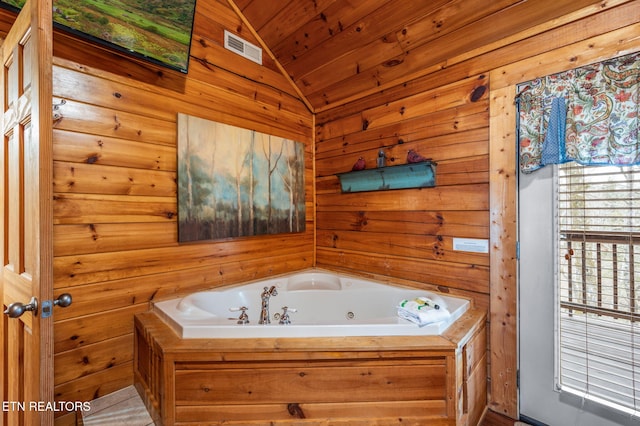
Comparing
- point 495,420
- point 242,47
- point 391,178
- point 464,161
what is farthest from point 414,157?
point 495,420

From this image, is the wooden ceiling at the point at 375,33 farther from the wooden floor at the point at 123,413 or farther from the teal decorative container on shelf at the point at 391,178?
the wooden floor at the point at 123,413

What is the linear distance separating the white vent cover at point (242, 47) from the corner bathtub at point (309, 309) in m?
1.85

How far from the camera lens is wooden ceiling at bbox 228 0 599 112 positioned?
5.84ft

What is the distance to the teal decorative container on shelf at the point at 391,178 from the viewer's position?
220 centimetres

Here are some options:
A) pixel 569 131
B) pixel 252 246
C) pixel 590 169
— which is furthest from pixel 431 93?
pixel 252 246

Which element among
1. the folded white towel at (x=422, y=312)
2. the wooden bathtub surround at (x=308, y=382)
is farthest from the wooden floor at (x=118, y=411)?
the folded white towel at (x=422, y=312)

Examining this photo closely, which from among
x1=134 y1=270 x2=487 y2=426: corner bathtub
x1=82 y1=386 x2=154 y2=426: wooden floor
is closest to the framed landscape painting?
x1=134 y1=270 x2=487 y2=426: corner bathtub

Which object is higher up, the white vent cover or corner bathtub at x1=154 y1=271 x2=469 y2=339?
the white vent cover

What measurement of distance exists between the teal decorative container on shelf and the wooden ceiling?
69cm

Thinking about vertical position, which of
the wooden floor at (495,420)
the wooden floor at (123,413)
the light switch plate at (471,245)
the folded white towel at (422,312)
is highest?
the light switch plate at (471,245)

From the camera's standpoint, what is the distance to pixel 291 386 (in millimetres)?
1420

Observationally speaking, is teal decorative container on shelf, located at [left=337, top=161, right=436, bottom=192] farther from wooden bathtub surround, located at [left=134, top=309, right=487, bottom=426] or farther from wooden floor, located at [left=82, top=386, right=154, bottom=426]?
wooden floor, located at [left=82, top=386, right=154, bottom=426]

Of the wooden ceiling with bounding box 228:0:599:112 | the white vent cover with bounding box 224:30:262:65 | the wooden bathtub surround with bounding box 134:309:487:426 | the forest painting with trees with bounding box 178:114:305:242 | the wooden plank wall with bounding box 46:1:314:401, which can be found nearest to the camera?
the wooden bathtub surround with bounding box 134:309:487:426

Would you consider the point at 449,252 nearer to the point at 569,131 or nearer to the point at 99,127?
the point at 569,131
